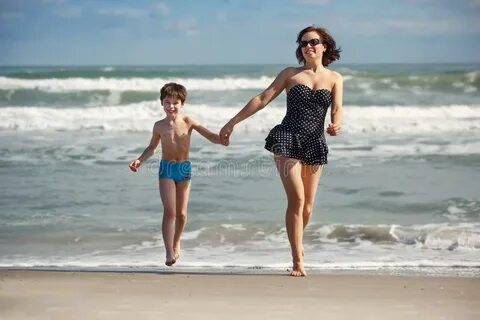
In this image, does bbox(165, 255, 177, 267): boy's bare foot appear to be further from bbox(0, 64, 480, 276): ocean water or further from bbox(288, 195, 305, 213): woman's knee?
bbox(288, 195, 305, 213): woman's knee

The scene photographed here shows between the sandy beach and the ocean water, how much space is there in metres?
0.58

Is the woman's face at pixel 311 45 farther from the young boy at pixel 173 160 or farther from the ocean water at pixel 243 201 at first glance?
the ocean water at pixel 243 201

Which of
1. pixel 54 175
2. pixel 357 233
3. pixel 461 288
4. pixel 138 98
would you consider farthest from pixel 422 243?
pixel 138 98

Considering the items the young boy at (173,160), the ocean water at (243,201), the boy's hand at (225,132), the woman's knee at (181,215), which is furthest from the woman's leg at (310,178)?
the woman's knee at (181,215)

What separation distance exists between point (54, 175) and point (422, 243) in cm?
502

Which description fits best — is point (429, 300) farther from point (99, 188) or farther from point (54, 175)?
point (54, 175)

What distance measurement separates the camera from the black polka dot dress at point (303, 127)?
574 centimetres

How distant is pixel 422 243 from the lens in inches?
291

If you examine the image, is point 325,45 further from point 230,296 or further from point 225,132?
point 230,296

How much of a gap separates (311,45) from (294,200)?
0.99 metres

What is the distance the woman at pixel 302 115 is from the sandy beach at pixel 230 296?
541mm

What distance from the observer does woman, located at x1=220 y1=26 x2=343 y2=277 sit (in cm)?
575

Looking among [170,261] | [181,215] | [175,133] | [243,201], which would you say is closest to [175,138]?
[175,133]

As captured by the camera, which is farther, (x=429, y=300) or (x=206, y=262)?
(x=206, y=262)
